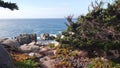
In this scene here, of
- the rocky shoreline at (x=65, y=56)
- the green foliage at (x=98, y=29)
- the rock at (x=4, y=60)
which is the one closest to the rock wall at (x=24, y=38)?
the rocky shoreline at (x=65, y=56)

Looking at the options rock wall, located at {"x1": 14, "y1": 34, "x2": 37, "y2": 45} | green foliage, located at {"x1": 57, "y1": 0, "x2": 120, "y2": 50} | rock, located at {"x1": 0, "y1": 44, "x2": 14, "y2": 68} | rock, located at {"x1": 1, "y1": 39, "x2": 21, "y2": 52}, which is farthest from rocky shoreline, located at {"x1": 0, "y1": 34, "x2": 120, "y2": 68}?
rock wall, located at {"x1": 14, "y1": 34, "x2": 37, "y2": 45}

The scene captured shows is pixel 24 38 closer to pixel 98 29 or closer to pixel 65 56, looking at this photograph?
pixel 65 56

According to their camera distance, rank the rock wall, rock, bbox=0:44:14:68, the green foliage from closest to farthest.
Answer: rock, bbox=0:44:14:68 < the green foliage < the rock wall

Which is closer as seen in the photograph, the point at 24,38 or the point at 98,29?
the point at 98,29

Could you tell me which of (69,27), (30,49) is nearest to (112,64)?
(69,27)

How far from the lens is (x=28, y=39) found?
58406 mm

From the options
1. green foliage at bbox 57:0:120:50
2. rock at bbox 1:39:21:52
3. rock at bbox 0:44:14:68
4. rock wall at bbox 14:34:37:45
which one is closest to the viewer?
rock at bbox 0:44:14:68

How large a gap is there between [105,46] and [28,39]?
36.9 meters

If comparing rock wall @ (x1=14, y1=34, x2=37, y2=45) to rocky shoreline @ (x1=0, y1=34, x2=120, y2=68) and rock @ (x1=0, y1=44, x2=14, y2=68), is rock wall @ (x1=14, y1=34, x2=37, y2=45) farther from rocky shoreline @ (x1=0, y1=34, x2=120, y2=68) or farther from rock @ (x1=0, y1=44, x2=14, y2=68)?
rock @ (x1=0, y1=44, x2=14, y2=68)

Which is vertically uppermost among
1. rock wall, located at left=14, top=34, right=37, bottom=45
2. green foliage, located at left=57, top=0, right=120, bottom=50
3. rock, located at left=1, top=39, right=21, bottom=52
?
green foliage, located at left=57, top=0, right=120, bottom=50

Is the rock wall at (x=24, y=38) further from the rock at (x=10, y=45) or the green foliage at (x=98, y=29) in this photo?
the green foliage at (x=98, y=29)

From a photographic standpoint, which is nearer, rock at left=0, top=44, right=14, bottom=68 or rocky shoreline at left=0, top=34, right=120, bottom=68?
rock at left=0, top=44, right=14, bottom=68

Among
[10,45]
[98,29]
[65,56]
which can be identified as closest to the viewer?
[98,29]

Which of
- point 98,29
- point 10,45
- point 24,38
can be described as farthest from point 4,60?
point 24,38
